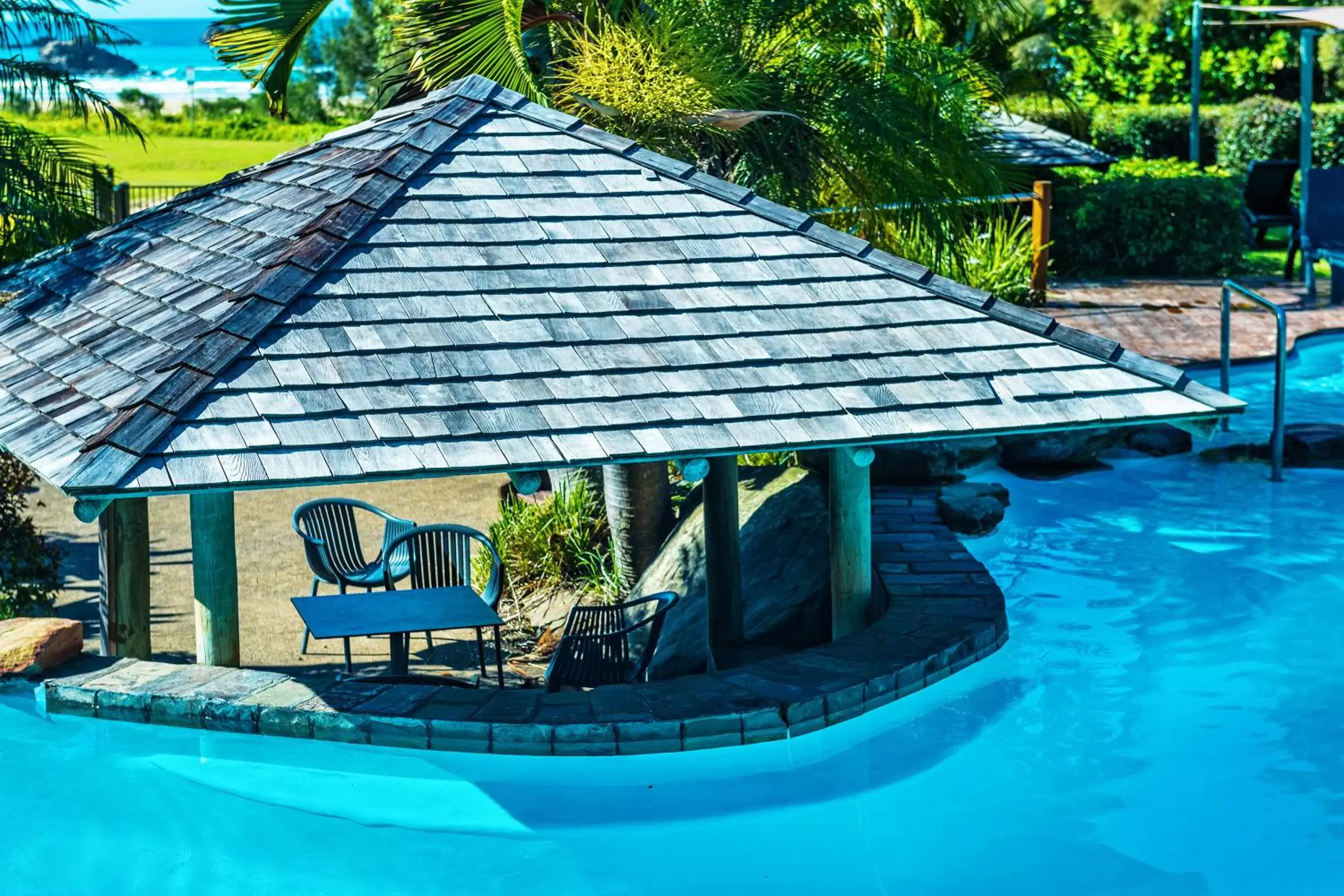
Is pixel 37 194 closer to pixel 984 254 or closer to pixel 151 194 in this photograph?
pixel 984 254

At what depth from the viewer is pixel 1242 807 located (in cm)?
724

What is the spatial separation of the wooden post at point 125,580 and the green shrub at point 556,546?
2.88m

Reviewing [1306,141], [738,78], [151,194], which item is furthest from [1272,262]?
[151,194]

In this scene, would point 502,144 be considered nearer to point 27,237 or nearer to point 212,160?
point 27,237

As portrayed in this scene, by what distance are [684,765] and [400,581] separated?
147 inches

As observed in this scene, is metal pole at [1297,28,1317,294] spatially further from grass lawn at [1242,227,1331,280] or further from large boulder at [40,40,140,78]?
large boulder at [40,40,140,78]

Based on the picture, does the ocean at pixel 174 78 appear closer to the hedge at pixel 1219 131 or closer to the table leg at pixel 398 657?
the hedge at pixel 1219 131

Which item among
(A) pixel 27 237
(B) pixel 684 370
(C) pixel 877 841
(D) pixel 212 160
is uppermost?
(D) pixel 212 160

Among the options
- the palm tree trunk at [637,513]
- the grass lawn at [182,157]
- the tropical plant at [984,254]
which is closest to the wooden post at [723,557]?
the palm tree trunk at [637,513]

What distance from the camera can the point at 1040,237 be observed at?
57.0 ft

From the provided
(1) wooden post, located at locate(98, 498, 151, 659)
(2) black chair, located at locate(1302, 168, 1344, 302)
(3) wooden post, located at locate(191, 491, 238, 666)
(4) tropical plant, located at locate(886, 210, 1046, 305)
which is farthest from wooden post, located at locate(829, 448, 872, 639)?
(2) black chair, located at locate(1302, 168, 1344, 302)

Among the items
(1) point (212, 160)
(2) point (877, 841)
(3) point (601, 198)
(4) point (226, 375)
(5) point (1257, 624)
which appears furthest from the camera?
(1) point (212, 160)

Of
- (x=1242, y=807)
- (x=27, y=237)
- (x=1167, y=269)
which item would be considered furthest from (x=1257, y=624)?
(x=1167, y=269)

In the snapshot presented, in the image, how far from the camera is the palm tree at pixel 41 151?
11609mm
